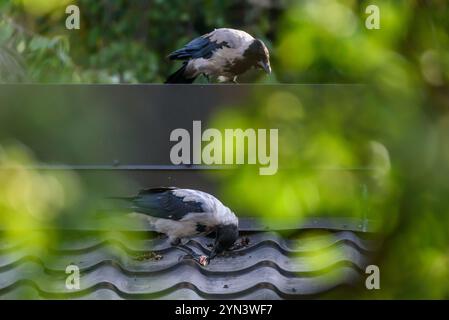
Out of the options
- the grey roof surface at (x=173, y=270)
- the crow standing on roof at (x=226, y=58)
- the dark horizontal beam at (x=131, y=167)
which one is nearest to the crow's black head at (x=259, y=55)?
the crow standing on roof at (x=226, y=58)

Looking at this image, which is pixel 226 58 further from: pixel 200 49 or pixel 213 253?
pixel 213 253

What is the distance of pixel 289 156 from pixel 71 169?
459mm

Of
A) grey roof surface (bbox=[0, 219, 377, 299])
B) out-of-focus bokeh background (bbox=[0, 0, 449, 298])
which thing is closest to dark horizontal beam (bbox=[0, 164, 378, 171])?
out-of-focus bokeh background (bbox=[0, 0, 449, 298])

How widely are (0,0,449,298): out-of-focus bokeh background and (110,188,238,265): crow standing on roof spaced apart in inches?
1.2

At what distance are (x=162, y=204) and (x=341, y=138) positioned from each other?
40cm

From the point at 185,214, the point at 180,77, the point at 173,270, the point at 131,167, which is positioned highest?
the point at 180,77

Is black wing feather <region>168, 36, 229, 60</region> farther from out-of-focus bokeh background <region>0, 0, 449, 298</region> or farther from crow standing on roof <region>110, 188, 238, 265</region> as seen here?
crow standing on roof <region>110, 188, 238, 265</region>

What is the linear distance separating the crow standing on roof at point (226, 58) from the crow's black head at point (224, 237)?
0.32 meters

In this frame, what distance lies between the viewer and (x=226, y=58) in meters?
1.89

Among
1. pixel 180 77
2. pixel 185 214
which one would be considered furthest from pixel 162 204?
pixel 180 77

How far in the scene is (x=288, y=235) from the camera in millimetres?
1847

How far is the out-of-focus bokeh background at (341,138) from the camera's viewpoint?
5.77ft

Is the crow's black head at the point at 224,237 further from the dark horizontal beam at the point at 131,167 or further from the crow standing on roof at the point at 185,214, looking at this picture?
the dark horizontal beam at the point at 131,167

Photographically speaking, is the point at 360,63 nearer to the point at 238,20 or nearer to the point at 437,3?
the point at 437,3
